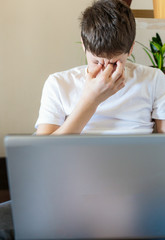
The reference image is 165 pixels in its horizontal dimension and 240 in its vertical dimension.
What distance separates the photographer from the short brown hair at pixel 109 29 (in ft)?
3.05

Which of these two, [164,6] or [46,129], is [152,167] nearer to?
[46,129]

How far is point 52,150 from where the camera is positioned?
1.48 ft

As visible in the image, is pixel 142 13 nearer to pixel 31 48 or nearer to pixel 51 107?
pixel 31 48

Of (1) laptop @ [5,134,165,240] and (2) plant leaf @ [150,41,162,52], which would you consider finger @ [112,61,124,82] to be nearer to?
(1) laptop @ [5,134,165,240]

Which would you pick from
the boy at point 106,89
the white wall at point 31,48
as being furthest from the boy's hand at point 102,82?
the white wall at point 31,48

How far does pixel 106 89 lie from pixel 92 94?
57 mm

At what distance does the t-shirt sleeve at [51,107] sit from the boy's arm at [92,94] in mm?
87

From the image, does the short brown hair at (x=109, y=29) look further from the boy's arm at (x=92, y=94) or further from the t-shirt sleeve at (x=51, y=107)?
the t-shirt sleeve at (x=51, y=107)

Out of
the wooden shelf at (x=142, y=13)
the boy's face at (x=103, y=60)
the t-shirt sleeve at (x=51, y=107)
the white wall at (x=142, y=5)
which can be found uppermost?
the white wall at (x=142, y=5)

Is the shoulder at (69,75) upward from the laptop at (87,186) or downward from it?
upward

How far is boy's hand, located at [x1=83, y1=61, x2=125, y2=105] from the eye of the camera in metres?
0.91

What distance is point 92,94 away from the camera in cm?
91

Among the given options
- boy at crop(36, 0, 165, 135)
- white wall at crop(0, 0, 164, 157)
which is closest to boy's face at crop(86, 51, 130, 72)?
boy at crop(36, 0, 165, 135)

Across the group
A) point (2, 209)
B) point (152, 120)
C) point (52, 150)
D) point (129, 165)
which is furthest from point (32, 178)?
point (152, 120)
